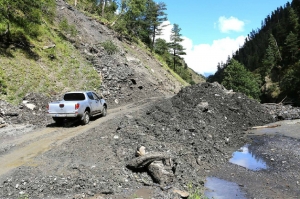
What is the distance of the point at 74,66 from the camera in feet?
93.8

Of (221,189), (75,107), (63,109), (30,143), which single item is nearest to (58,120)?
(63,109)

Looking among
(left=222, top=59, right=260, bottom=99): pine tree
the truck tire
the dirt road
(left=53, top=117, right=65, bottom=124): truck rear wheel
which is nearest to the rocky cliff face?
the truck tire

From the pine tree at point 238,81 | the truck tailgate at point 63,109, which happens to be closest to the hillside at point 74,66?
the truck tailgate at point 63,109

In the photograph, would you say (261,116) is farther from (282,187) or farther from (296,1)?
(296,1)

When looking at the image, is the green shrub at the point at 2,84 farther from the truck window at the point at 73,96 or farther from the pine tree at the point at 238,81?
the pine tree at the point at 238,81

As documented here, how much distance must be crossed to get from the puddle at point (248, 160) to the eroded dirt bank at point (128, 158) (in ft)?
1.71

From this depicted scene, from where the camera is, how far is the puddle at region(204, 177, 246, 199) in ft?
32.0

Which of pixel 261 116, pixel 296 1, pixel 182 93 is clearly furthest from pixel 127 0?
pixel 296 1

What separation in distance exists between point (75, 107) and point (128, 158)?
259 inches

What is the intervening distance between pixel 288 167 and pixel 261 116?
1428 centimetres

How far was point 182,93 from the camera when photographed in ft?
88.3

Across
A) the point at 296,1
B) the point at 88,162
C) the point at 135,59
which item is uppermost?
the point at 296,1

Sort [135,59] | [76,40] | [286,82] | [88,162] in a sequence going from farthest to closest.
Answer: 1. [286,82]
2. [135,59]
3. [76,40]
4. [88,162]

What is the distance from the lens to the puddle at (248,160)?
13.6 meters
